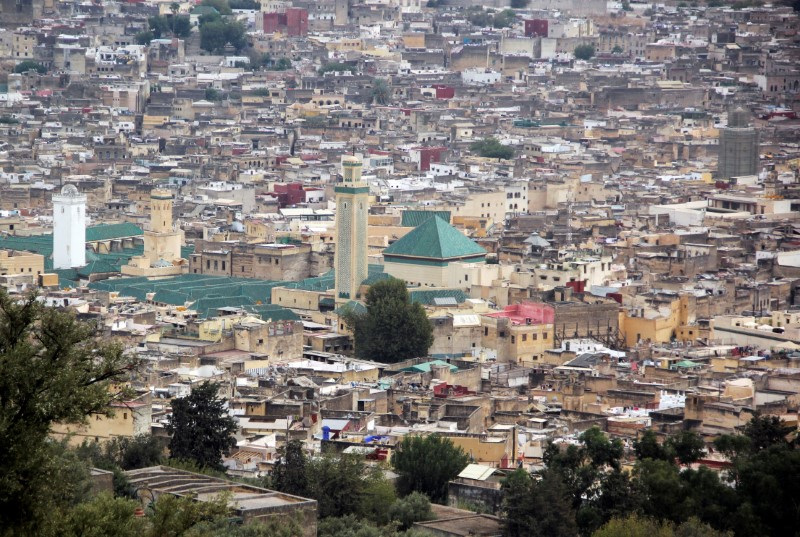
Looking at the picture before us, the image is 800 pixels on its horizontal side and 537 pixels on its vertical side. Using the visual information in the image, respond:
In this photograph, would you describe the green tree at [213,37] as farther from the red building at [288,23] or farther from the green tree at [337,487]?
the green tree at [337,487]

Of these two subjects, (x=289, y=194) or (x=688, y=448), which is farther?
(x=289, y=194)

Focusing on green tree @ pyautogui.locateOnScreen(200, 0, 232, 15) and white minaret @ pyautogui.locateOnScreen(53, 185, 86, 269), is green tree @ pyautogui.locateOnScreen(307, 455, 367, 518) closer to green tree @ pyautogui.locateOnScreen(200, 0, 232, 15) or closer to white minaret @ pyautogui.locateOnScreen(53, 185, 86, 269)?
white minaret @ pyautogui.locateOnScreen(53, 185, 86, 269)

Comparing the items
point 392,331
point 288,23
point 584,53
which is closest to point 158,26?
point 288,23

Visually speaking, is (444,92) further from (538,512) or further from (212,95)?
(538,512)

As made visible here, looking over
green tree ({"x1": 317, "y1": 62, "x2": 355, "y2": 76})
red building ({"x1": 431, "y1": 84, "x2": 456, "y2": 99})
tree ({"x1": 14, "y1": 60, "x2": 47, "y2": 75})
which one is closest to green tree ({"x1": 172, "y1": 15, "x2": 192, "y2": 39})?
green tree ({"x1": 317, "y1": 62, "x2": 355, "y2": 76})

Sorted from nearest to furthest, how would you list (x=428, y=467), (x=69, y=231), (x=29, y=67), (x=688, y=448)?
(x=428, y=467) → (x=688, y=448) → (x=69, y=231) → (x=29, y=67)
